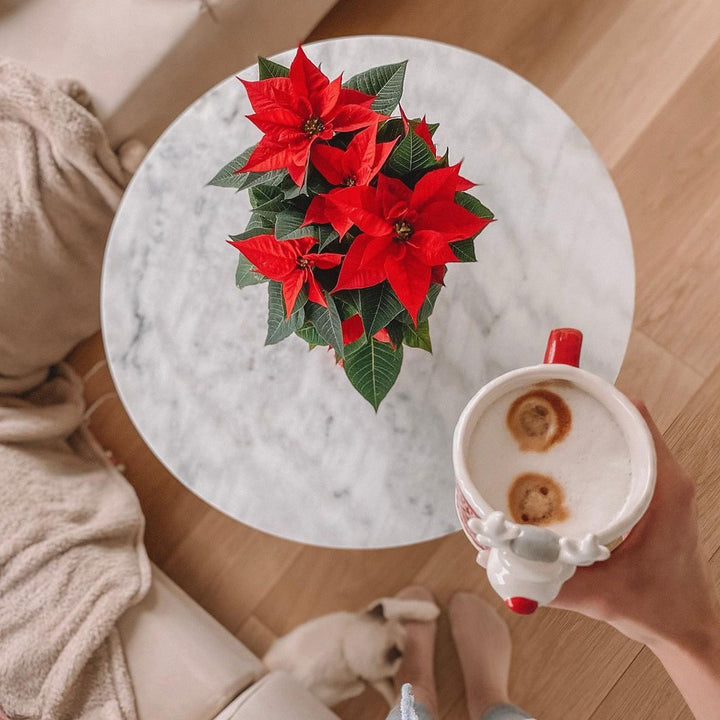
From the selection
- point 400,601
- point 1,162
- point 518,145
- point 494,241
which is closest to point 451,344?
point 494,241

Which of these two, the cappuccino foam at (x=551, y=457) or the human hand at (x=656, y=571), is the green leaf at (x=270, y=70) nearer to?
the cappuccino foam at (x=551, y=457)

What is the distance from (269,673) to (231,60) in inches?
39.9

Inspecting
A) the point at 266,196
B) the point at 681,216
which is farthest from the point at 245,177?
the point at 681,216

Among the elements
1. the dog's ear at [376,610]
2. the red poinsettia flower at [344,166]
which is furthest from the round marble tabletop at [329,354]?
the dog's ear at [376,610]

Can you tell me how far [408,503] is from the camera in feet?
2.83

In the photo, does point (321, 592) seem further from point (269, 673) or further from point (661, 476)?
point (661, 476)

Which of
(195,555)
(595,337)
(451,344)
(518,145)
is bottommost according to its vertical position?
(195,555)

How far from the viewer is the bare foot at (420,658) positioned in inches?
48.3

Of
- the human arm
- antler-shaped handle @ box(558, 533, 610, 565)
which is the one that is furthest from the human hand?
antler-shaped handle @ box(558, 533, 610, 565)

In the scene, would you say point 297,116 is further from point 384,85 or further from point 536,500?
point 536,500

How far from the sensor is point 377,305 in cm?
58

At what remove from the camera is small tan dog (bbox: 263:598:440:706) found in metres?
1.23

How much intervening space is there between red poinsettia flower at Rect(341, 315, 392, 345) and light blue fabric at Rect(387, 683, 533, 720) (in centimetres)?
55

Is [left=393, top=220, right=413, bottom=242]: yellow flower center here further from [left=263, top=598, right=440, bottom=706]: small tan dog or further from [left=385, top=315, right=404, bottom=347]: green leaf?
[left=263, top=598, right=440, bottom=706]: small tan dog
